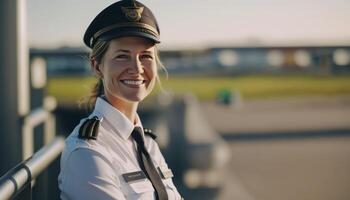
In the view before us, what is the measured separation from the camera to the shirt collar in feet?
6.30

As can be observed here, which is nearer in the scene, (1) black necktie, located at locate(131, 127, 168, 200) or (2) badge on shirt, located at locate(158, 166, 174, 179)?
(1) black necktie, located at locate(131, 127, 168, 200)

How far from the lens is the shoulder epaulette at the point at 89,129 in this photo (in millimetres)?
1703

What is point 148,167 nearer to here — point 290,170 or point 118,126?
point 118,126

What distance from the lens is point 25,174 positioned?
5.75ft

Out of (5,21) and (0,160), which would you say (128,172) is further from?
(5,21)

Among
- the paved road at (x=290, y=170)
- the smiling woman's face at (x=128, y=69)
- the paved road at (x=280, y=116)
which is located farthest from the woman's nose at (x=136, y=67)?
the paved road at (x=280, y=116)

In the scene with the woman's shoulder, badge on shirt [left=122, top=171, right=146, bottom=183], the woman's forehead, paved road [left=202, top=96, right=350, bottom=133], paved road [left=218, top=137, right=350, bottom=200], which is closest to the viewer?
the woman's shoulder

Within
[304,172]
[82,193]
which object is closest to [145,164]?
[82,193]

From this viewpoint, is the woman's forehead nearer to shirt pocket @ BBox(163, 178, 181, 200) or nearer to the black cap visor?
the black cap visor

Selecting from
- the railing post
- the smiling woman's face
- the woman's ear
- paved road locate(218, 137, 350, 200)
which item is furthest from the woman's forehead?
paved road locate(218, 137, 350, 200)

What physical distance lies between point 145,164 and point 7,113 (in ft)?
3.60

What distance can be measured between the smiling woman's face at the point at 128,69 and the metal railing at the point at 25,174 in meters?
0.34

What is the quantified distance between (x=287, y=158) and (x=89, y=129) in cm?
814

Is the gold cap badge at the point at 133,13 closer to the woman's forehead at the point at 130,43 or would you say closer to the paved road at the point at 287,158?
the woman's forehead at the point at 130,43
